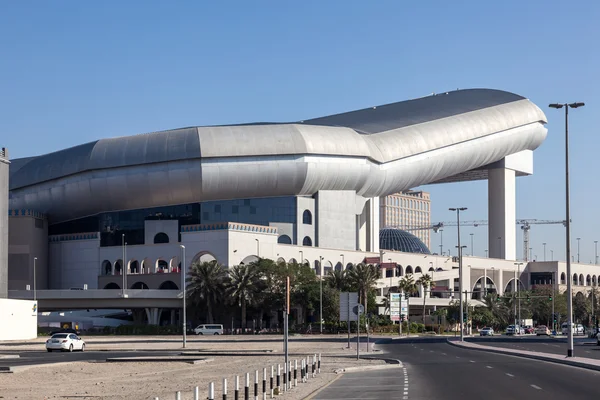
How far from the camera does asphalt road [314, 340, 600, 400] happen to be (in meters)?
27.3

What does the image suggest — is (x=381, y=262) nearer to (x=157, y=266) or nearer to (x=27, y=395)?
(x=157, y=266)

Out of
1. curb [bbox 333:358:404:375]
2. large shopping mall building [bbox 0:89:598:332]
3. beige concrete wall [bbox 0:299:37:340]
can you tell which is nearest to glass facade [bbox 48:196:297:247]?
large shopping mall building [bbox 0:89:598:332]

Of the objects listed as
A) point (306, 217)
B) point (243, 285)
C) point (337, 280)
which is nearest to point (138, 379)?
point (243, 285)

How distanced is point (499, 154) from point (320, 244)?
126ft

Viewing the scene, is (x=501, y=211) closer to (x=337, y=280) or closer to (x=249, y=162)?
(x=337, y=280)

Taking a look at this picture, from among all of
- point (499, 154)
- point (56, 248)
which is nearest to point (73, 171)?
point (56, 248)

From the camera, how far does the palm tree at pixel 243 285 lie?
113 meters

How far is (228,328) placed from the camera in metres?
119

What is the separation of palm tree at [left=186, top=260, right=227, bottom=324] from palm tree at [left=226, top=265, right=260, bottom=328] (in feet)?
4.34

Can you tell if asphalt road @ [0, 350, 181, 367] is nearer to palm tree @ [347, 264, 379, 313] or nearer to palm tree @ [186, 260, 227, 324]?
palm tree @ [186, 260, 227, 324]

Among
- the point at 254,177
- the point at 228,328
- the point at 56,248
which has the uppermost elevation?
the point at 254,177

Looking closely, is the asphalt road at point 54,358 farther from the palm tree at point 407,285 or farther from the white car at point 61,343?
the palm tree at point 407,285

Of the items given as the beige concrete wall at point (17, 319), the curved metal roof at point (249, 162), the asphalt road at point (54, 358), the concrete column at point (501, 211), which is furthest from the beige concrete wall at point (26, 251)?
the concrete column at point (501, 211)

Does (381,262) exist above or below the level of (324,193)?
below
